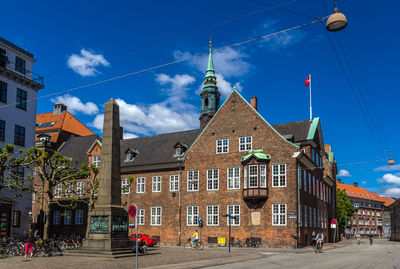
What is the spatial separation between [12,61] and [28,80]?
7.85ft

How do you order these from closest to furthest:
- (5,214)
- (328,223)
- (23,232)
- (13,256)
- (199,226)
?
1. (13,256)
2. (5,214)
3. (23,232)
4. (199,226)
5. (328,223)

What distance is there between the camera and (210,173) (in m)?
46.2

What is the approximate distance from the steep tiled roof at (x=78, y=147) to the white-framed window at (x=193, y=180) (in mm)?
16376

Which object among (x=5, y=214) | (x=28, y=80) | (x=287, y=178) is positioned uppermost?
(x=28, y=80)

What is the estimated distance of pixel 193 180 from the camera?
4697cm

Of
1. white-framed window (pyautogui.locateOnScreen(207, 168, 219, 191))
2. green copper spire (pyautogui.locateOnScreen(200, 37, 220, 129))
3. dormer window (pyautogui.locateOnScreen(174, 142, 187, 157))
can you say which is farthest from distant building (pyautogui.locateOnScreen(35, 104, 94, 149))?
white-framed window (pyautogui.locateOnScreen(207, 168, 219, 191))

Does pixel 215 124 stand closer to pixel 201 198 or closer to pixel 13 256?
pixel 201 198

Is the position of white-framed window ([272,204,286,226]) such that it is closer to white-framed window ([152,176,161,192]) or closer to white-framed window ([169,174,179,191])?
white-framed window ([169,174,179,191])

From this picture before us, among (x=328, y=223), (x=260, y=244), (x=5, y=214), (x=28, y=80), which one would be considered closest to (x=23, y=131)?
(x=28, y=80)

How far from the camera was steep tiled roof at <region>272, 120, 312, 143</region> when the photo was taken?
47656 millimetres

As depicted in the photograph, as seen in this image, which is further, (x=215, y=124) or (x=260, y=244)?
(x=215, y=124)

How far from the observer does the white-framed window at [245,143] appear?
4425 centimetres

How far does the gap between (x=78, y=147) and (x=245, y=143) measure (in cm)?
2639

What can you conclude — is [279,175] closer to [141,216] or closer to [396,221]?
[141,216]
